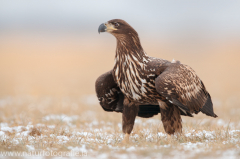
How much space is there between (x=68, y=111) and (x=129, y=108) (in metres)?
5.84

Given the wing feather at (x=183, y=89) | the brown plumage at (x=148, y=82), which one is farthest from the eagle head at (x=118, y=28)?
the wing feather at (x=183, y=89)

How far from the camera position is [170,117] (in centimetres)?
A: 636

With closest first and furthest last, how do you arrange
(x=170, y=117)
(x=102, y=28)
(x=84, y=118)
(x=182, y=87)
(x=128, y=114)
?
1. (x=182, y=87)
2. (x=102, y=28)
3. (x=170, y=117)
4. (x=128, y=114)
5. (x=84, y=118)

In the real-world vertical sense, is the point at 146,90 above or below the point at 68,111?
above

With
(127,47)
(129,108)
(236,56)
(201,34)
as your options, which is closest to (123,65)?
(127,47)

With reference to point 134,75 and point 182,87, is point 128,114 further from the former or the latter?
point 182,87

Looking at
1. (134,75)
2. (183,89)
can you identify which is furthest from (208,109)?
(134,75)

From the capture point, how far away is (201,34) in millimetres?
89188

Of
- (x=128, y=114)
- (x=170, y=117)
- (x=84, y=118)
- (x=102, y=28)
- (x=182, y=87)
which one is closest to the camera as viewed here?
(x=182, y=87)

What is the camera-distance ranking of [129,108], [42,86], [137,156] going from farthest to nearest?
[42,86]
[129,108]
[137,156]

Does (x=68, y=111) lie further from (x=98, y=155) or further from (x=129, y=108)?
(x=98, y=155)

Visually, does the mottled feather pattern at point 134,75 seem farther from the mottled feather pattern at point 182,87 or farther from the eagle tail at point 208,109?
the eagle tail at point 208,109

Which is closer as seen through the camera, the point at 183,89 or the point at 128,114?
the point at 183,89

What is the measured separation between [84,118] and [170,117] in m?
4.59
